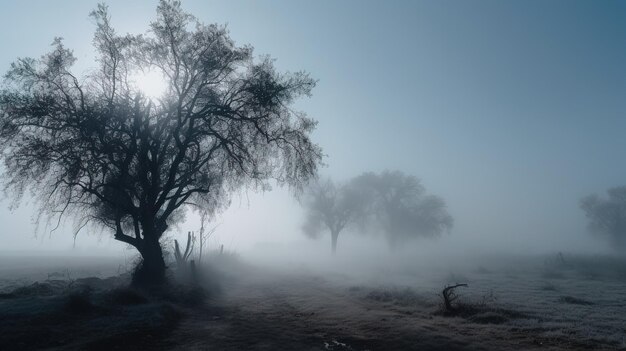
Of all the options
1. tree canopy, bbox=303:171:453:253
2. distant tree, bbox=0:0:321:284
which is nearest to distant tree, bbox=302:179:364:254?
tree canopy, bbox=303:171:453:253

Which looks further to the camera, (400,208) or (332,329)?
(400,208)

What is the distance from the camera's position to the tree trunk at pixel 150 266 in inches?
881

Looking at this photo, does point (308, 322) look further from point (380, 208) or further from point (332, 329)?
point (380, 208)

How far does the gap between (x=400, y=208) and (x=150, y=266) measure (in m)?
53.7

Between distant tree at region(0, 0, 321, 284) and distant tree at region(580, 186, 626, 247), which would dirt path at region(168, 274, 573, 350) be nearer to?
distant tree at region(0, 0, 321, 284)

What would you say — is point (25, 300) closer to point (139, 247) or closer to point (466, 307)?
point (139, 247)

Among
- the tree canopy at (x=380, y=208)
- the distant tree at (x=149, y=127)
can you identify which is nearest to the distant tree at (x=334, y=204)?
the tree canopy at (x=380, y=208)

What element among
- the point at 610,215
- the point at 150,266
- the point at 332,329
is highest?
the point at 610,215

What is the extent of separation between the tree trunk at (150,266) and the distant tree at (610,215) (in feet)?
275

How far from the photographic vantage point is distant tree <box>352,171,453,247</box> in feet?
229

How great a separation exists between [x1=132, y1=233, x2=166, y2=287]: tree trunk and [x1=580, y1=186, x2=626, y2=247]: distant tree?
8384 centimetres

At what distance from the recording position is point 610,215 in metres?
78.3

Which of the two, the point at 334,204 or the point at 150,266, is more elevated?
the point at 334,204

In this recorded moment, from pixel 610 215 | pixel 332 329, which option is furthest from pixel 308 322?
pixel 610 215
